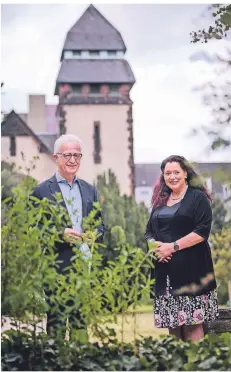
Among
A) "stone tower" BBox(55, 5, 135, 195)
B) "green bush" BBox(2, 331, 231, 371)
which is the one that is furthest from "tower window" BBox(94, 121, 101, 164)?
"green bush" BBox(2, 331, 231, 371)

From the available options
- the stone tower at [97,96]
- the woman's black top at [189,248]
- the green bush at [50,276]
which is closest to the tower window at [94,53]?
the stone tower at [97,96]

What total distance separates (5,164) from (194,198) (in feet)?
3.16

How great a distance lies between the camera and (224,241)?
3855 millimetres

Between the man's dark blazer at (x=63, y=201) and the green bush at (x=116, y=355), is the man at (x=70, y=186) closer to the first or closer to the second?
the man's dark blazer at (x=63, y=201)

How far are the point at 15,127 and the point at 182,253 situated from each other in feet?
3.51

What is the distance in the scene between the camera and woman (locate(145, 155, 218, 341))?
3.83m

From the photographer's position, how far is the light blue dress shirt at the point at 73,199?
145 inches

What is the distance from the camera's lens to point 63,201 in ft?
12.2

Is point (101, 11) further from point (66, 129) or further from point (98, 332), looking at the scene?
point (98, 332)

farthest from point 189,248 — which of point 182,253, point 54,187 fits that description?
point 54,187

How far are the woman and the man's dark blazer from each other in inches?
13.0

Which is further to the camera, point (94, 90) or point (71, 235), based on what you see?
point (94, 90)

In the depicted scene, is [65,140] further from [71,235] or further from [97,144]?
[71,235]

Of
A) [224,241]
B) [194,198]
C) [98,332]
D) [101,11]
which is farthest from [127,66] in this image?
[98,332]
